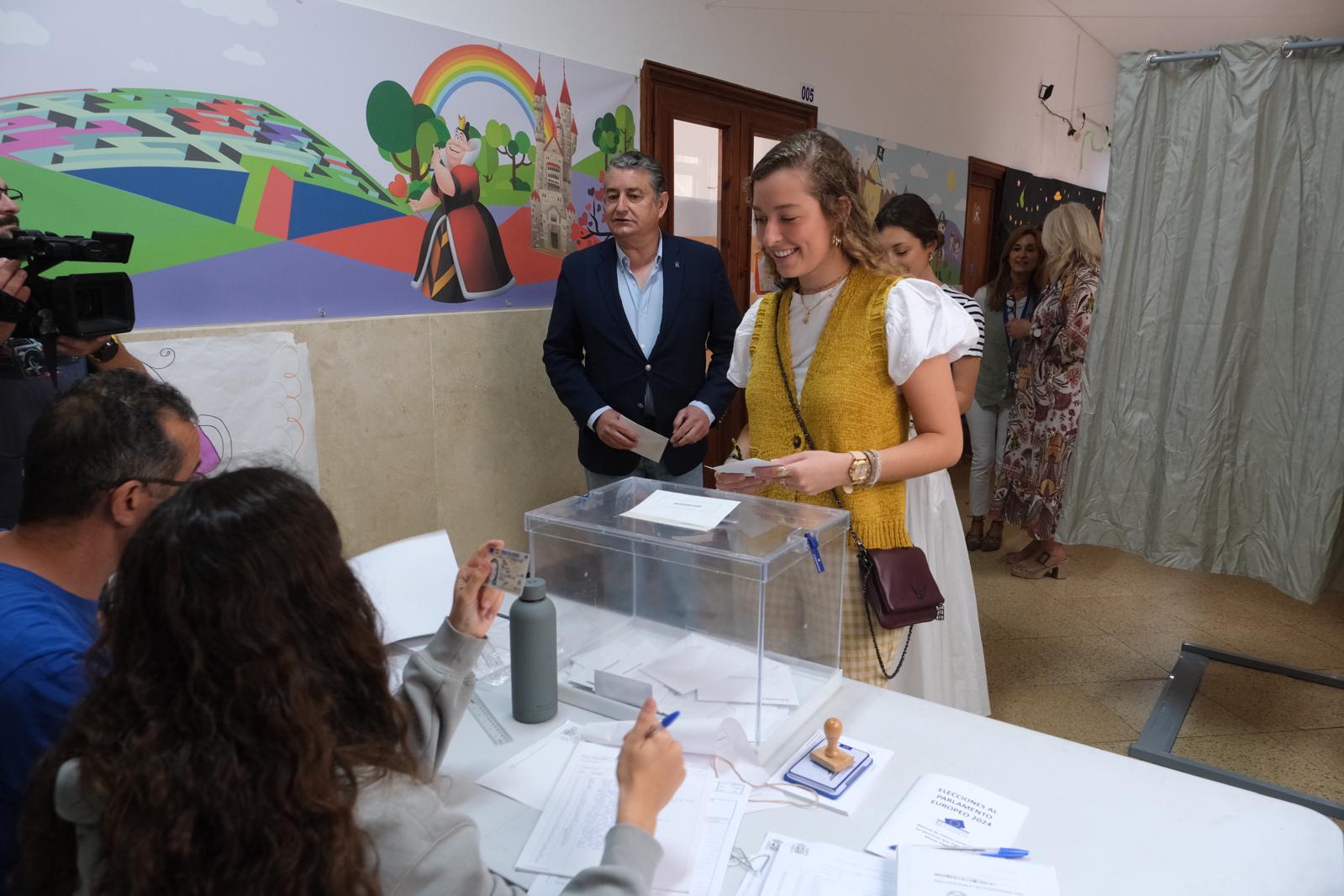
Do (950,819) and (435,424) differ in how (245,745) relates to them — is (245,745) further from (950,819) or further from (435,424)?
(435,424)

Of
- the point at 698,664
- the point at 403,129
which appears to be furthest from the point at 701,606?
the point at 403,129

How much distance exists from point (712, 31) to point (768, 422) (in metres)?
2.50

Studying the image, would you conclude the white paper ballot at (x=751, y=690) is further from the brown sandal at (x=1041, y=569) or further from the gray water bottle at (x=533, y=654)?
the brown sandal at (x=1041, y=569)

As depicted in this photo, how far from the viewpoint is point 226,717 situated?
29.0 inches

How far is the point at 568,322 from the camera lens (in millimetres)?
2705

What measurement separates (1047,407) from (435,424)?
8.39 ft

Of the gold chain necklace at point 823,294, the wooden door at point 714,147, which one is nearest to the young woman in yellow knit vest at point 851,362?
the gold chain necklace at point 823,294

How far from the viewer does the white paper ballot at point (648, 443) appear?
246 centimetres

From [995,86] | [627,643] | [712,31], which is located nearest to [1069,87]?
[995,86]

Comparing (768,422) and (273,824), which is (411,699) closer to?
(273,824)

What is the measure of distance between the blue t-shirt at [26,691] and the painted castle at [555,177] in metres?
2.18

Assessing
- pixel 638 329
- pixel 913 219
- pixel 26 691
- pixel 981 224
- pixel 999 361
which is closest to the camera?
pixel 26 691

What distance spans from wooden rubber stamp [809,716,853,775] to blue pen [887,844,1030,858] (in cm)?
15

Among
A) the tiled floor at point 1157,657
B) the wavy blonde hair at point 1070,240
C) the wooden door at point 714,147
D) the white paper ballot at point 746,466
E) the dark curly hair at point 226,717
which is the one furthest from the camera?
the wavy blonde hair at point 1070,240
